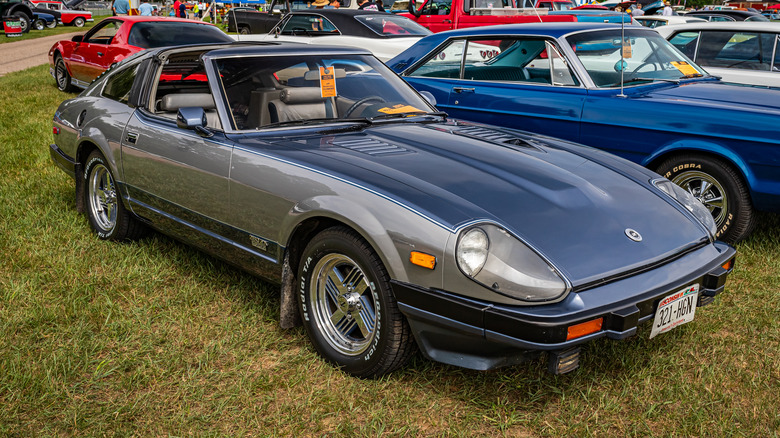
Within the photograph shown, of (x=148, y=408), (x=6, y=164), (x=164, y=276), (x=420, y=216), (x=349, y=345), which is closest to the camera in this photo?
(x=420, y=216)

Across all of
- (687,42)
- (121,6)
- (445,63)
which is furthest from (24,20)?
(687,42)

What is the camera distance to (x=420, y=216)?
267 centimetres

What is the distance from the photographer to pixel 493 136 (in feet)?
12.5

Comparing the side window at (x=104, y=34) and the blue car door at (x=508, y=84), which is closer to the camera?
the blue car door at (x=508, y=84)

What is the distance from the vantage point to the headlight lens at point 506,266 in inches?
98.7

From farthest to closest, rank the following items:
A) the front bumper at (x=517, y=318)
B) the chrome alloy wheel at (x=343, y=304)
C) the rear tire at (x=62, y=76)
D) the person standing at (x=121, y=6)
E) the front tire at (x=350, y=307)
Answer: the person standing at (x=121, y=6), the rear tire at (x=62, y=76), the chrome alloy wheel at (x=343, y=304), the front tire at (x=350, y=307), the front bumper at (x=517, y=318)

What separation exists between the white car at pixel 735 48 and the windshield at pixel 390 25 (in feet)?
14.4

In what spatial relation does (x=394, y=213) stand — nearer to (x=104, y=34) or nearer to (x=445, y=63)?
(x=445, y=63)

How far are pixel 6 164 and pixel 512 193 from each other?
586cm

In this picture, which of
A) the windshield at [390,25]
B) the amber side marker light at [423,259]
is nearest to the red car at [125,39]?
the windshield at [390,25]

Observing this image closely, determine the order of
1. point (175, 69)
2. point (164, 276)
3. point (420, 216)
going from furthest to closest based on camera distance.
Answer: point (175, 69), point (164, 276), point (420, 216)

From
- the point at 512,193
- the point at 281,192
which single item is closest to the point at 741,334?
the point at 512,193

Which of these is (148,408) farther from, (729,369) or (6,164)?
(6,164)

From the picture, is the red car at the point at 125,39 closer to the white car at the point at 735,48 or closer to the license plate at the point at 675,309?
the white car at the point at 735,48
